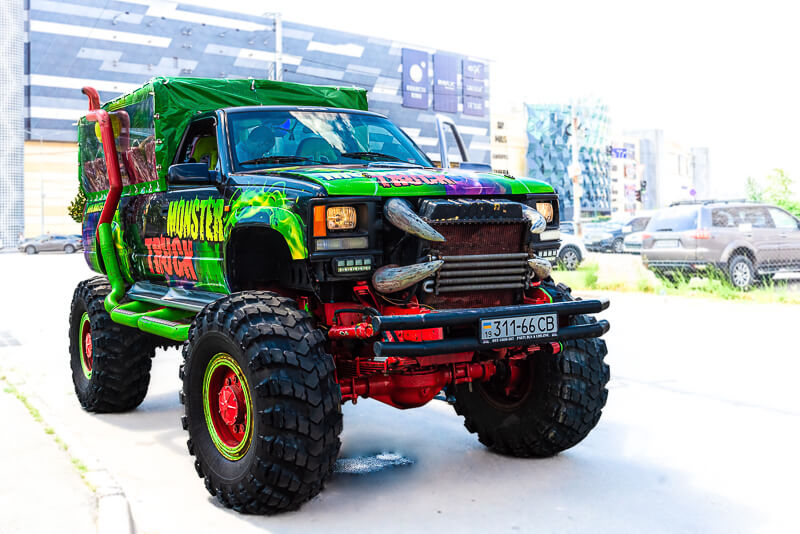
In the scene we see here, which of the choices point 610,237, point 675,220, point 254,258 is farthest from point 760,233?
point 610,237

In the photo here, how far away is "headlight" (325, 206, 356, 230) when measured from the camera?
4.67 m

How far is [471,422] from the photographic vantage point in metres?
5.98

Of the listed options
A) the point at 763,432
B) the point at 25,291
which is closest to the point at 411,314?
the point at 763,432

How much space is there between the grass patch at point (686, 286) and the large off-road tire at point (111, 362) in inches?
424

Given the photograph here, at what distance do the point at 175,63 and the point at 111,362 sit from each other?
74.5 meters

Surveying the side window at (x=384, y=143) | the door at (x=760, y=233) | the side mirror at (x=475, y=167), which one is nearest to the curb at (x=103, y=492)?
the side window at (x=384, y=143)

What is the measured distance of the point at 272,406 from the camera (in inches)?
171

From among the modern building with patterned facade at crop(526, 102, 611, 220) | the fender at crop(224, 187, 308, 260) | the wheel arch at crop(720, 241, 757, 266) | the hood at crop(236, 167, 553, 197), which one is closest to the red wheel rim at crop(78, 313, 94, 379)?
the fender at crop(224, 187, 308, 260)

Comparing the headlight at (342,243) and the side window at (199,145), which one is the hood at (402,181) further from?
the side window at (199,145)

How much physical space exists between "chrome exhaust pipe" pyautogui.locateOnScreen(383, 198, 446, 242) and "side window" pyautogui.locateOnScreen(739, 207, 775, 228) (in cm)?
1372

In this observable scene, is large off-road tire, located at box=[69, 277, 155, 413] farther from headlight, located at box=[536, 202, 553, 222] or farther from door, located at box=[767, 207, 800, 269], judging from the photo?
door, located at box=[767, 207, 800, 269]

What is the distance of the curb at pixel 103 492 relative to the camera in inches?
162

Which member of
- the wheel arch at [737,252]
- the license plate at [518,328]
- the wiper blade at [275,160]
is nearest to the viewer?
the license plate at [518,328]

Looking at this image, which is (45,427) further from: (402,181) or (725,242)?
(725,242)
